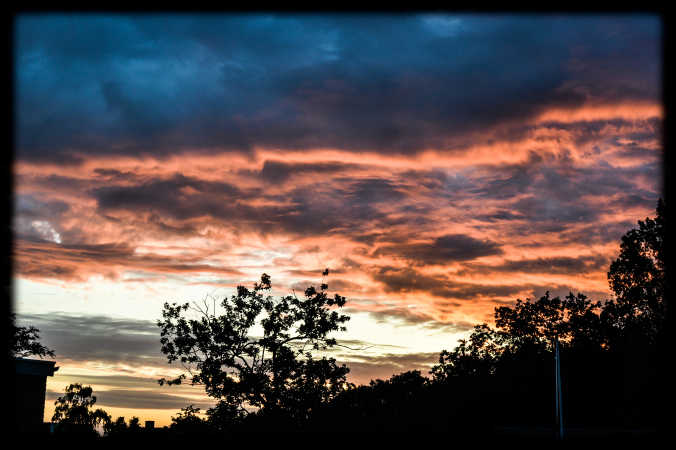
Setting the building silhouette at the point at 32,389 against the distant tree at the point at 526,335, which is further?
the distant tree at the point at 526,335

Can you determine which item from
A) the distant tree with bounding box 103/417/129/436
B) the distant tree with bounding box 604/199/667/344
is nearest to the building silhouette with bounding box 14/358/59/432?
the distant tree with bounding box 103/417/129/436

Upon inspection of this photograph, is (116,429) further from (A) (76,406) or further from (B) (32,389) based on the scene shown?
(A) (76,406)

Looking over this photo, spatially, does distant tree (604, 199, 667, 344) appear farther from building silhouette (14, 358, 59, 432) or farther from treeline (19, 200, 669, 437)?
building silhouette (14, 358, 59, 432)

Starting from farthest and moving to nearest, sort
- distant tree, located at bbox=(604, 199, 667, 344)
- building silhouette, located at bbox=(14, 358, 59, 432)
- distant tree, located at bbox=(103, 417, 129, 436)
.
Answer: distant tree, located at bbox=(604, 199, 667, 344) < building silhouette, located at bbox=(14, 358, 59, 432) < distant tree, located at bbox=(103, 417, 129, 436)

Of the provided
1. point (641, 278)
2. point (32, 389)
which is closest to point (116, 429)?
point (32, 389)

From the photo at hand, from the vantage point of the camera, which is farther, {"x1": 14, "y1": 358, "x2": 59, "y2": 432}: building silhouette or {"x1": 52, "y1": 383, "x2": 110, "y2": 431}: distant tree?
{"x1": 52, "y1": 383, "x2": 110, "y2": 431}: distant tree

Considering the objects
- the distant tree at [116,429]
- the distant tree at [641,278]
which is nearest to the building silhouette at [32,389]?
the distant tree at [116,429]

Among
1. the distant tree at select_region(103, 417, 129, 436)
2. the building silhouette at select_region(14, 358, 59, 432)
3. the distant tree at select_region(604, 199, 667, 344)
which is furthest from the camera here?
the distant tree at select_region(604, 199, 667, 344)

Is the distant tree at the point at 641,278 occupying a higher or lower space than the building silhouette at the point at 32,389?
higher

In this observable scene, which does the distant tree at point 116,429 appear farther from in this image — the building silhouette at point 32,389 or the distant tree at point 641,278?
the distant tree at point 641,278

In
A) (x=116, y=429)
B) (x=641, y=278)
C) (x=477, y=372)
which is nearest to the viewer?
(x=116, y=429)

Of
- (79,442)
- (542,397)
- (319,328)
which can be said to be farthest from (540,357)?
(79,442)

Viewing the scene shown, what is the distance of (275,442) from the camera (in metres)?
10.5

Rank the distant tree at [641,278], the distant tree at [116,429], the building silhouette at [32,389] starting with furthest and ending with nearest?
the distant tree at [641,278], the building silhouette at [32,389], the distant tree at [116,429]
